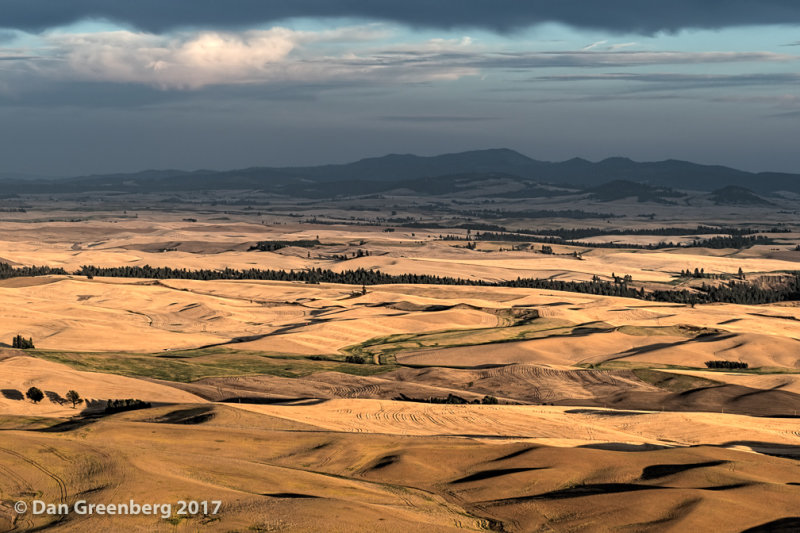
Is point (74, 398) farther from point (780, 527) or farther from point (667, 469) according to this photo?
point (780, 527)

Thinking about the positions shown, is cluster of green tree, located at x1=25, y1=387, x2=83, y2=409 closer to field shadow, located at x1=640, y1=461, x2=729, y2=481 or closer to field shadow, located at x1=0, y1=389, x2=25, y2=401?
field shadow, located at x1=0, y1=389, x2=25, y2=401

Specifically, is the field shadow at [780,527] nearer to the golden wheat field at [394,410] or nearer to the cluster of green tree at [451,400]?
the golden wheat field at [394,410]

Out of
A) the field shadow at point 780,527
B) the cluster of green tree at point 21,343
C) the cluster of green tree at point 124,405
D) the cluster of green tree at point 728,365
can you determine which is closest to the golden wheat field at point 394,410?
the field shadow at point 780,527

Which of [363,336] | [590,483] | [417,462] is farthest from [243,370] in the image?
[590,483]

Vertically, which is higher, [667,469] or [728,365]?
[667,469]

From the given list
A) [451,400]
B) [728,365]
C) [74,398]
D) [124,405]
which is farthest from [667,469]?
[728,365]

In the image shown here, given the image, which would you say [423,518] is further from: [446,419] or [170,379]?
[170,379]
